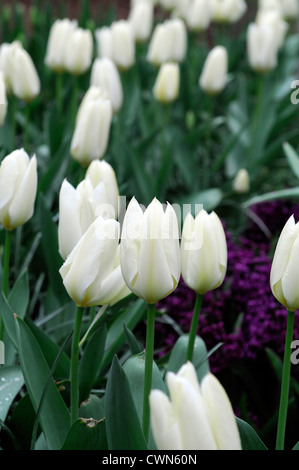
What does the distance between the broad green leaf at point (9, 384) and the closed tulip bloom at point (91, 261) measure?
13.7 inches

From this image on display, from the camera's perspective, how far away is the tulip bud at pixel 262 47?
2.76 m

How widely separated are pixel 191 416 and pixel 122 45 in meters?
2.16

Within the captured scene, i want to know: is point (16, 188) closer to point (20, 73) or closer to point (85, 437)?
point (85, 437)

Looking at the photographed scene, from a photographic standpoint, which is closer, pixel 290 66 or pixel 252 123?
pixel 252 123

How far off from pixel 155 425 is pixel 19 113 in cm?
242

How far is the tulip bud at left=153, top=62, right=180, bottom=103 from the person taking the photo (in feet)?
8.14

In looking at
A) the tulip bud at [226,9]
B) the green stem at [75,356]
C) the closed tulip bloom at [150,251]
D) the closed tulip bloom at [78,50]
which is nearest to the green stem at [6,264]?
the green stem at [75,356]

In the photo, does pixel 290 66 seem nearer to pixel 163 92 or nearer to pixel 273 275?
pixel 163 92

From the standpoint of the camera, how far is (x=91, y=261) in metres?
0.95

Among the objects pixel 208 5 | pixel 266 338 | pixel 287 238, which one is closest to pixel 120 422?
pixel 287 238

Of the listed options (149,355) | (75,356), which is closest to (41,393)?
(75,356)

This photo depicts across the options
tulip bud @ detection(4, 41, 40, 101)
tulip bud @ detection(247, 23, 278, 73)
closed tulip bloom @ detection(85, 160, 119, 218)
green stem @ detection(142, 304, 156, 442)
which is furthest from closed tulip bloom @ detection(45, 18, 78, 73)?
green stem @ detection(142, 304, 156, 442)

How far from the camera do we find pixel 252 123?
3037 millimetres
